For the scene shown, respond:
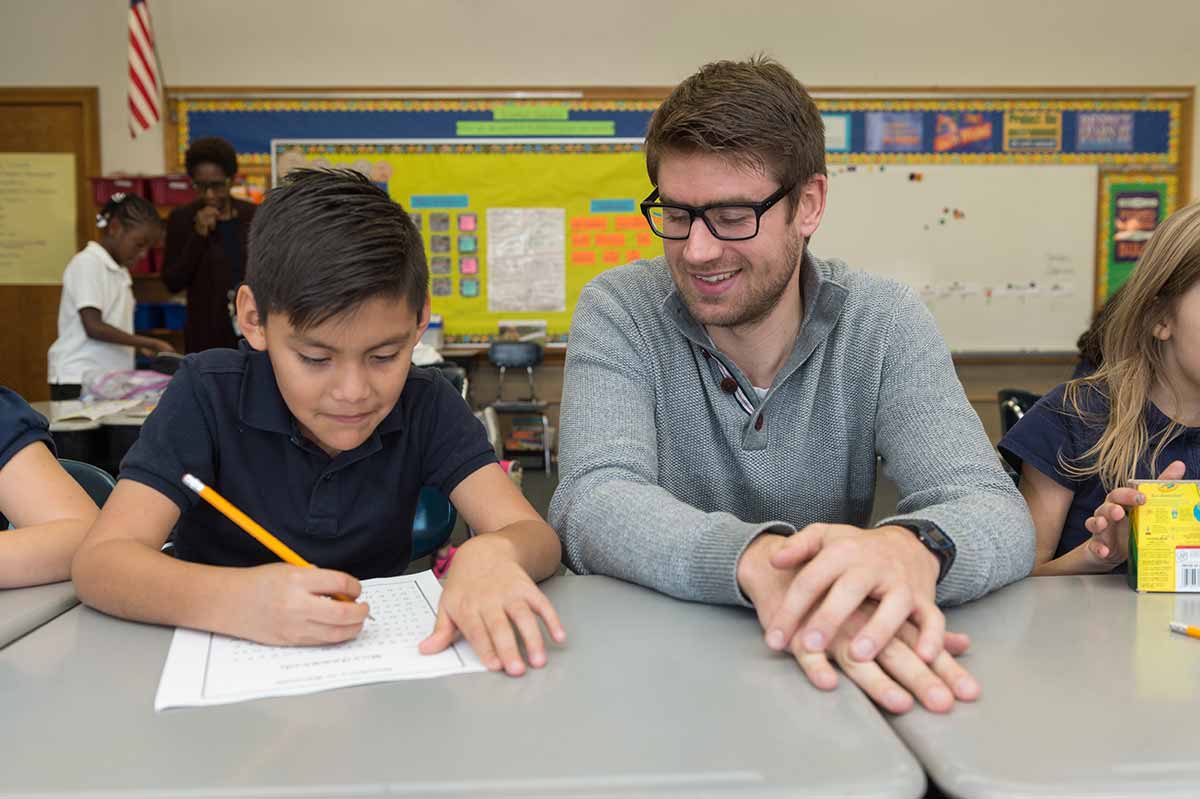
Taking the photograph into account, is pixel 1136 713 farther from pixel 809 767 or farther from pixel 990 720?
pixel 809 767

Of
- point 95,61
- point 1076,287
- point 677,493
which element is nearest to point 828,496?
point 677,493

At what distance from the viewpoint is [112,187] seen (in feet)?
15.7

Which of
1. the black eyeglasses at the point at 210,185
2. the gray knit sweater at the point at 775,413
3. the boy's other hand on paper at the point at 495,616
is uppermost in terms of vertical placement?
the black eyeglasses at the point at 210,185

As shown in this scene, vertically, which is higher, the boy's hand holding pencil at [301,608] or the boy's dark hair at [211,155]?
the boy's dark hair at [211,155]

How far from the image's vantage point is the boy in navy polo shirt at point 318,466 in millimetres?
836

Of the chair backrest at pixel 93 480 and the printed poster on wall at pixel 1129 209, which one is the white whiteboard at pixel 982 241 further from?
the chair backrest at pixel 93 480

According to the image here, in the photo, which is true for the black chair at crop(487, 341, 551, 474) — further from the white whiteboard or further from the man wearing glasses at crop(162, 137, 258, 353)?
the white whiteboard

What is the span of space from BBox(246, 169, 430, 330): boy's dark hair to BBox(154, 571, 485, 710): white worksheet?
346 mm

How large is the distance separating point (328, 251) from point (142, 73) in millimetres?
4506

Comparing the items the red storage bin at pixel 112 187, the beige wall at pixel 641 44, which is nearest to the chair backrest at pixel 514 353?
the beige wall at pixel 641 44

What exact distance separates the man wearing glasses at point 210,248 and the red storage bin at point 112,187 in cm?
64

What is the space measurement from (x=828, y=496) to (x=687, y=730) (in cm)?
76

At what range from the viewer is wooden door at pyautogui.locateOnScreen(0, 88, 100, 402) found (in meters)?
5.18

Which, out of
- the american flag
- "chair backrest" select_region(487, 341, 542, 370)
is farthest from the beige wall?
"chair backrest" select_region(487, 341, 542, 370)
